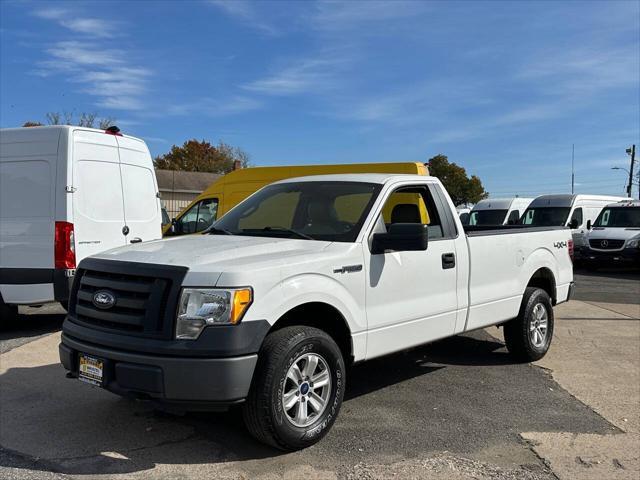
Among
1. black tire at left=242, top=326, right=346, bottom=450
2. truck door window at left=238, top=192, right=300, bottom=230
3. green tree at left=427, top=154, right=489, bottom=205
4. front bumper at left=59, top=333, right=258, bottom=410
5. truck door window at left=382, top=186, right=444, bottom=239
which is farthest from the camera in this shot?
green tree at left=427, top=154, right=489, bottom=205

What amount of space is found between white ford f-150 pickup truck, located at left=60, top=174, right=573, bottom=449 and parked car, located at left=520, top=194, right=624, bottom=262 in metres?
14.8

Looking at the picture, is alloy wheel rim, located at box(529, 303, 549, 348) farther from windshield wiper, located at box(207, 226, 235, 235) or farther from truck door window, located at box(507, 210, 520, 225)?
truck door window, located at box(507, 210, 520, 225)

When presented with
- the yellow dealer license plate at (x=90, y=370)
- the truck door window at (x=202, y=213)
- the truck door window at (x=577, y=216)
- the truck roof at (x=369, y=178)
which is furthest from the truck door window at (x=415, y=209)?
the truck door window at (x=577, y=216)

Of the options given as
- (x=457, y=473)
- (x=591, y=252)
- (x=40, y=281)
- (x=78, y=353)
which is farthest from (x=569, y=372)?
(x=591, y=252)

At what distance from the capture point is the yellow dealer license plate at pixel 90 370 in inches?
148

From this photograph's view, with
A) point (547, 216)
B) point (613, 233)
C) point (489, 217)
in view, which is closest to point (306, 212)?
point (613, 233)

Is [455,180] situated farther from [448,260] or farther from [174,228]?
[448,260]

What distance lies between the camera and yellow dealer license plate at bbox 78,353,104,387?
3.77 m

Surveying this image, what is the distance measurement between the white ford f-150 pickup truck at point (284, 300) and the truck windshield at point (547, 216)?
583 inches

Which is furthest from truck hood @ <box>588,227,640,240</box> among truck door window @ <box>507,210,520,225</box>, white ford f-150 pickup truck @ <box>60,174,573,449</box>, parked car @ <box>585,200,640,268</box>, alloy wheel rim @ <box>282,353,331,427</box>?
alloy wheel rim @ <box>282,353,331,427</box>

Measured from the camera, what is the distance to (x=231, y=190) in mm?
12703

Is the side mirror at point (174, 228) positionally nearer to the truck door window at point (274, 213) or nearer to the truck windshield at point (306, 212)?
the truck windshield at point (306, 212)

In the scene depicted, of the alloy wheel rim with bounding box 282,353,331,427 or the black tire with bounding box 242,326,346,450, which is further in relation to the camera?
the alloy wheel rim with bounding box 282,353,331,427

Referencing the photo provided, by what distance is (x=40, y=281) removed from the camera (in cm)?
716
